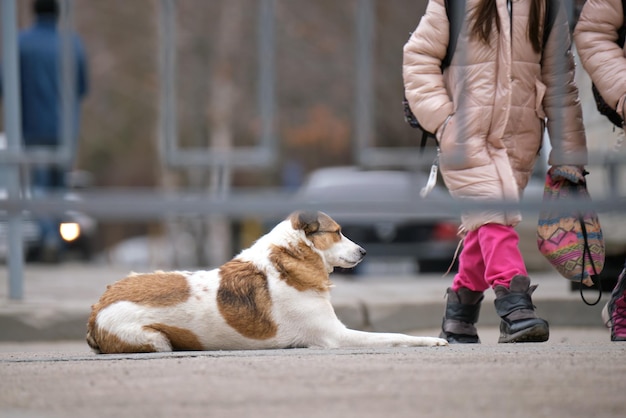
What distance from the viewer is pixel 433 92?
17.1 ft

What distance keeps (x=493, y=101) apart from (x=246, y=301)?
62.6 inches

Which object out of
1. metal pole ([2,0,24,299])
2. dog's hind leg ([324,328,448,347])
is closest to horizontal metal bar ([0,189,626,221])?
dog's hind leg ([324,328,448,347])

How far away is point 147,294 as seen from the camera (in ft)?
16.7

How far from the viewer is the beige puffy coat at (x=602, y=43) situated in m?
5.20

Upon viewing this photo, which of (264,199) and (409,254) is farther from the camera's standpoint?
(409,254)

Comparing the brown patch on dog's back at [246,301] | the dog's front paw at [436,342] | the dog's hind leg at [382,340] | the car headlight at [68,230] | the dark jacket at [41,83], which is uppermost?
the dark jacket at [41,83]

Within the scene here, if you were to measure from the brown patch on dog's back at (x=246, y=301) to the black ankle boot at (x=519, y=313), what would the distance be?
45.6 inches

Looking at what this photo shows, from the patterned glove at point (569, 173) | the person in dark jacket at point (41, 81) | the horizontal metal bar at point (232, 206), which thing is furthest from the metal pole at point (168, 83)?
the person in dark jacket at point (41, 81)

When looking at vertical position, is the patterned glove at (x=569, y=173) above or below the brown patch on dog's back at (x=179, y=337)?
above

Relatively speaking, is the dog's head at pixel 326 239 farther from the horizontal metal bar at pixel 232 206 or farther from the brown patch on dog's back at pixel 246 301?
the horizontal metal bar at pixel 232 206

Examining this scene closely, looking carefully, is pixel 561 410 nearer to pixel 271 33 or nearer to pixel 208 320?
pixel 271 33

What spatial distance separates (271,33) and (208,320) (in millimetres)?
1658

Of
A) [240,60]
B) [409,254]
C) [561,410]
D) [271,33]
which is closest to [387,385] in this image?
[561,410]

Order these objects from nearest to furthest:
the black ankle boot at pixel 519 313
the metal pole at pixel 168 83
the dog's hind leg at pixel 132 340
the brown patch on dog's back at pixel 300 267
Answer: the metal pole at pixel 168 83 → the dog's hind leg at pixel 132 340 → the black ankle boot at pixel 519 313 → the brown patch on dog's back at pixel 300 267
